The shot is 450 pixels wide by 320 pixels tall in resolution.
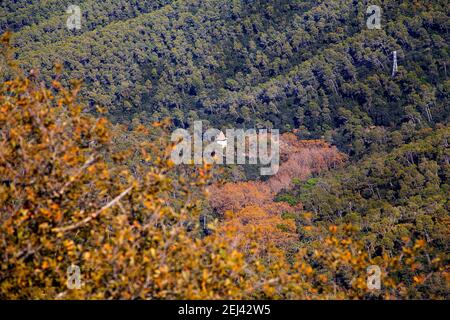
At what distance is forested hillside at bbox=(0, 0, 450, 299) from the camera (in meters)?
9.47

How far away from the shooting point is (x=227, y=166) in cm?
6850

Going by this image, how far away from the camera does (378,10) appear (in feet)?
295

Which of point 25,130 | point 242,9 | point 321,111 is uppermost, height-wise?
point 242,9

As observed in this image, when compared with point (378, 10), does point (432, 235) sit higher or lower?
lower

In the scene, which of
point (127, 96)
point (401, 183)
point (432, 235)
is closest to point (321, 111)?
point (127, 96)

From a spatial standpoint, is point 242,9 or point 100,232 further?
point 242,9

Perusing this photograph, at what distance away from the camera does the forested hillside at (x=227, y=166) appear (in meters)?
9.47

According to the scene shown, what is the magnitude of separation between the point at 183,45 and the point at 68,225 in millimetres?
92267

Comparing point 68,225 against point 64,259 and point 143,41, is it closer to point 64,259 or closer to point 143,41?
point 64,259

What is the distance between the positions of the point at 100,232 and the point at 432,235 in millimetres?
29220

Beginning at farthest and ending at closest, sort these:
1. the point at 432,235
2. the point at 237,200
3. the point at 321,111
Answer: the point at 321,111 → the point at 237,200 → the point at 432,235

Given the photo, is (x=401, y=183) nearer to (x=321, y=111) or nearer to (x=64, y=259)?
(x=321, y=111)
